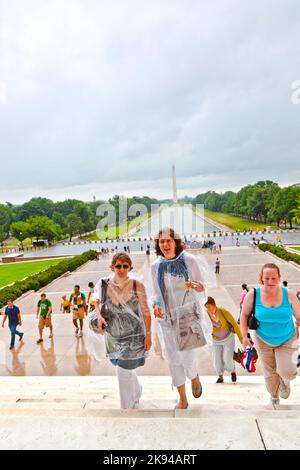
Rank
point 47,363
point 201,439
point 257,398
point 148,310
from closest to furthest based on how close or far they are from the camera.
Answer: point 201,439 → point 148,310 → point 257,398 → point 47,363

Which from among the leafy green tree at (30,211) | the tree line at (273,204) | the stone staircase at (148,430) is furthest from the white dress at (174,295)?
the leafy green tree at (30,211)

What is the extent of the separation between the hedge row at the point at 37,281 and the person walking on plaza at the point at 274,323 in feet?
47.7

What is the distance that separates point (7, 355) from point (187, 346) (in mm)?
7279

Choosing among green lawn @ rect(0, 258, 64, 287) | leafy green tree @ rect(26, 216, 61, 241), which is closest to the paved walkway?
green lawn @ rect(0, 258, 64, 287)

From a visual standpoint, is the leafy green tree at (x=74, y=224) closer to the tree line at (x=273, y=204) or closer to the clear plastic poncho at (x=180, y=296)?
the tree line at (x=273, y=204)

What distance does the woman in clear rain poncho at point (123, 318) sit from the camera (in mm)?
3650

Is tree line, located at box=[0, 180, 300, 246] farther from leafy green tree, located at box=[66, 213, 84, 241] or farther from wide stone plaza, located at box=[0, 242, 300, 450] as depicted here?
wide stone plaza, located at box=[0, 242, 300, 450]

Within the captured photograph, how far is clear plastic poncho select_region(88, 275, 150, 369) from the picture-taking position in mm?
3650

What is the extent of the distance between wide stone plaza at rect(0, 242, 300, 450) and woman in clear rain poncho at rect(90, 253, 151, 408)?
24 centimetres

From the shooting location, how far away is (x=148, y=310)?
3656mm

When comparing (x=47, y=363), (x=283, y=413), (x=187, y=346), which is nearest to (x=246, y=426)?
(x=283, y=413)

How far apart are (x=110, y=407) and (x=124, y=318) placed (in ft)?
3.78

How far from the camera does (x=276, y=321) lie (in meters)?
3.74
